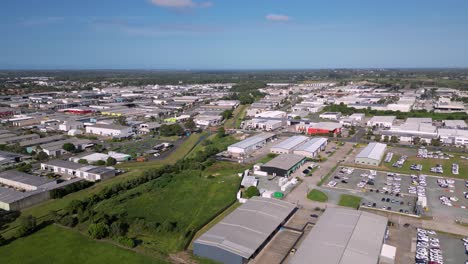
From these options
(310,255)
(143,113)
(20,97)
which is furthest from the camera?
→ (20,97)

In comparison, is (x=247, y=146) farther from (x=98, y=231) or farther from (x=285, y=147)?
(x=98, y=231)

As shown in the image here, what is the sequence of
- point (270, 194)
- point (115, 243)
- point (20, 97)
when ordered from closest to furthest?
point (115, 243), point (270, 194), point (20, 97)

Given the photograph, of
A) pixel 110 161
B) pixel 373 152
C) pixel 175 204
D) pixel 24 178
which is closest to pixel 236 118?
pixel 373 152

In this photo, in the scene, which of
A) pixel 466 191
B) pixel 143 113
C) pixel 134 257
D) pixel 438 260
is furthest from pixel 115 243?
pixel 143 113

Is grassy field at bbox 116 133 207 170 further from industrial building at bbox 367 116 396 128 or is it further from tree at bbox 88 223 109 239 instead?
industrial building at bbox 367 116 396 128

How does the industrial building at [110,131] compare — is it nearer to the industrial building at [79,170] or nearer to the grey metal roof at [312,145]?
the industrial building at [79,170]

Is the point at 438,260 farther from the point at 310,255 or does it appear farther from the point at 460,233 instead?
the point at 310,255

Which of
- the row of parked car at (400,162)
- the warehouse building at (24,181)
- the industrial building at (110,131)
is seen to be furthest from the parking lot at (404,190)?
the industrial building at (110,131)
